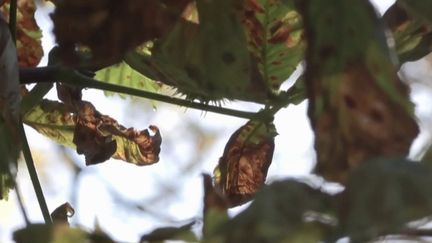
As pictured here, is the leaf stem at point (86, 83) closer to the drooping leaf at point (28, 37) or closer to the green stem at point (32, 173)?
the green stem at point (32, 173)

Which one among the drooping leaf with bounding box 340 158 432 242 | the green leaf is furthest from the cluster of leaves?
the green leaf

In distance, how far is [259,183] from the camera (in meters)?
0.88

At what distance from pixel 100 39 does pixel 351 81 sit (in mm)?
136

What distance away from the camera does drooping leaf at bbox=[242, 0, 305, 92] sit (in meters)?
0.78

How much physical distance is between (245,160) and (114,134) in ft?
0.49

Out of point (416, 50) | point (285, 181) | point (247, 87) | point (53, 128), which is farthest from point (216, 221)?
point (53, 128)

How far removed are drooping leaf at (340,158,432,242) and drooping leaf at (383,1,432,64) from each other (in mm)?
278

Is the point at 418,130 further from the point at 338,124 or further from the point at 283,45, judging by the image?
the point at 283,45

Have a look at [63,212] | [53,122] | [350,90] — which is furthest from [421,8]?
[53,122]

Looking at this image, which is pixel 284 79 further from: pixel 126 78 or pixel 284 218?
pixel 284 218

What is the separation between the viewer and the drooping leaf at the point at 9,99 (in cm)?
71

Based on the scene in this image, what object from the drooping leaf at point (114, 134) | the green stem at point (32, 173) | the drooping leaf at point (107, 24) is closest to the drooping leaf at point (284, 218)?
the drooping leaf at point (107, 24)

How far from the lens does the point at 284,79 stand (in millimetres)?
813

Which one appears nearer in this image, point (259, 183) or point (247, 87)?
point (247, 87)
